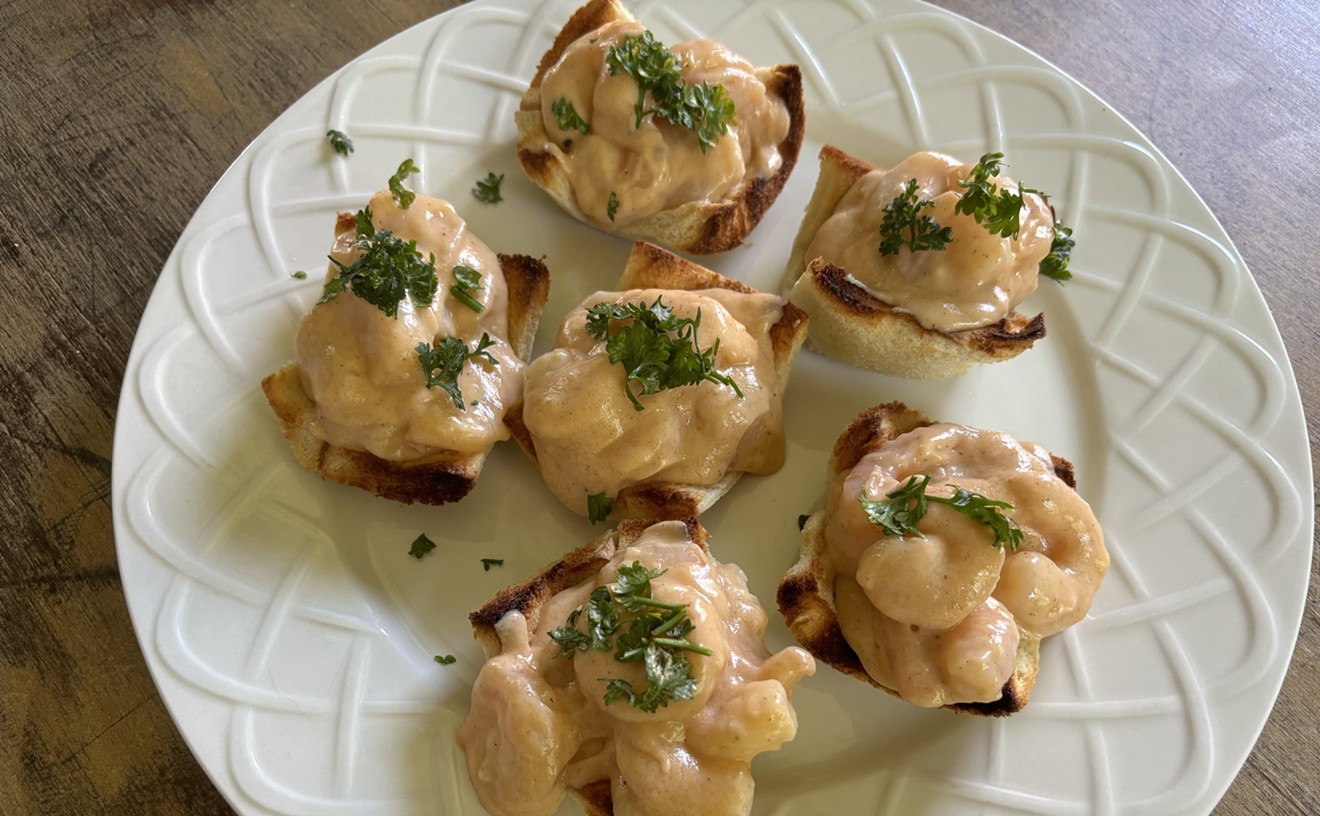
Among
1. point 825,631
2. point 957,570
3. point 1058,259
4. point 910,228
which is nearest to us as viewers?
point 957,570

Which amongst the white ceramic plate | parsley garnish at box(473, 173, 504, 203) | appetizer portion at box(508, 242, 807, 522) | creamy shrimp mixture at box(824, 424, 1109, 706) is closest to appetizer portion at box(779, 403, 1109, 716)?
creamy shrimp mixture at box(824, 424, 1109, 706)

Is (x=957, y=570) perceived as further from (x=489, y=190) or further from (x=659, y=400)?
(x=489, y=190)

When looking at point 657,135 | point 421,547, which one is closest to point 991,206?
point 657,135

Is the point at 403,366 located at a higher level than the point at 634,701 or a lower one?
higher

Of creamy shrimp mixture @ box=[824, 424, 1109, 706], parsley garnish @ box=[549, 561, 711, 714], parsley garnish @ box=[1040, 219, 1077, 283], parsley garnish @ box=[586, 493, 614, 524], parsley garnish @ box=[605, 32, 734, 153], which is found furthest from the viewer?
parsley garnish @ box=[1040, 219, 1077, 283]

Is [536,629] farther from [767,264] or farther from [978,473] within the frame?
[767,264]

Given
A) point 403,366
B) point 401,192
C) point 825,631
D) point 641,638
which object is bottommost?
point 825,631

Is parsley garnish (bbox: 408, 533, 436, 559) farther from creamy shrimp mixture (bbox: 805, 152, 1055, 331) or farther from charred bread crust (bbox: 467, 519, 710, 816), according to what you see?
creamy shrimp mixture (bbox: 805, 152, 1055, 331)

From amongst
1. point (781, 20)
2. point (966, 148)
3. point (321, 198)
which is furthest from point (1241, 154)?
point (321, 198)
